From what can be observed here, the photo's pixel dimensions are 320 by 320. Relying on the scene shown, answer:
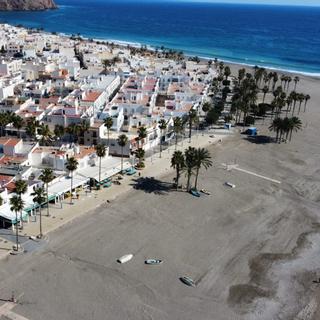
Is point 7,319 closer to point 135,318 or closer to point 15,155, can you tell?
point 135,318

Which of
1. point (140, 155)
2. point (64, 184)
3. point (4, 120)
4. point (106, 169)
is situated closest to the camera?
point (64, 184)

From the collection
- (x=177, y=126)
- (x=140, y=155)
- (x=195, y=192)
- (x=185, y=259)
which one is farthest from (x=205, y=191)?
(x=177, y=126)

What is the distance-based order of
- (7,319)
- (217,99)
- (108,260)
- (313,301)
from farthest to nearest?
(217,99) < (108,260) < (313,301) < (7,319)

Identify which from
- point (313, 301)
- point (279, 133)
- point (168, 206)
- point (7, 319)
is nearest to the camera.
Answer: point (7, 319)

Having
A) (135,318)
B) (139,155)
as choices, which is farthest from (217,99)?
(135,318)

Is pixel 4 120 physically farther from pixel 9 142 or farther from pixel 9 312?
pixel 9 312

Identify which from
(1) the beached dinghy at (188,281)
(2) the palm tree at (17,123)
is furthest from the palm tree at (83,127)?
(1) the beached dinghy at (188,281)

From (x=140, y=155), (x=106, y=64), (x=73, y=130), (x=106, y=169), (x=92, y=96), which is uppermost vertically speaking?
(x=92, y=96)

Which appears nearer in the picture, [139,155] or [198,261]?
[198,261]
